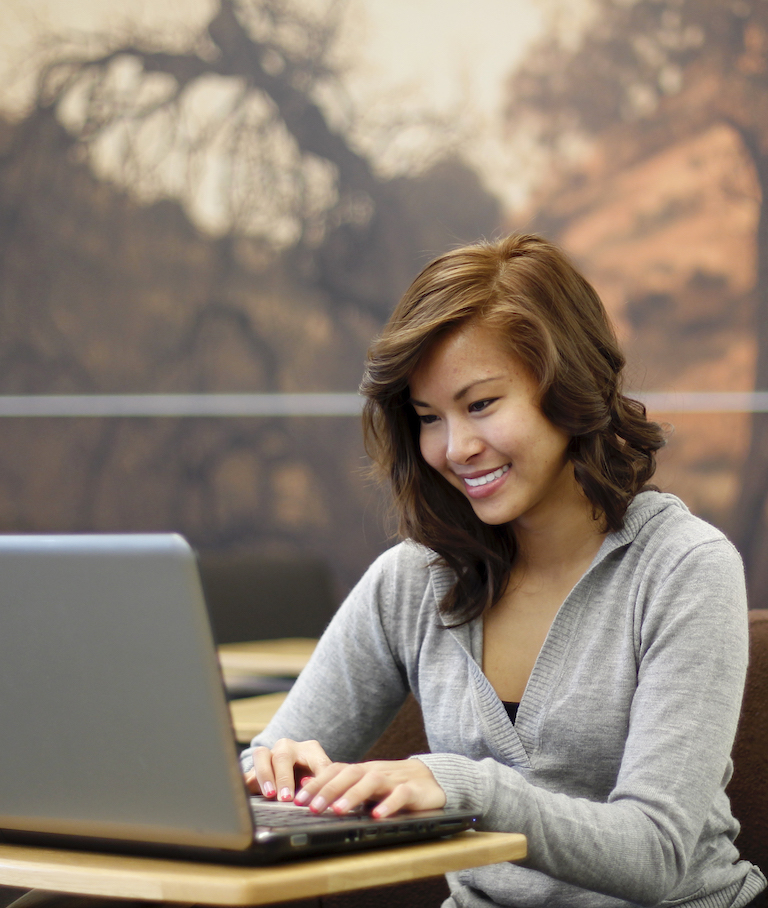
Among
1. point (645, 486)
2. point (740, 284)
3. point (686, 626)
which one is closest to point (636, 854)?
point (686, 626)

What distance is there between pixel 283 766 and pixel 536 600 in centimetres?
40

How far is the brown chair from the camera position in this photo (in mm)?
1367

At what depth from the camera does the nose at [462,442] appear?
116 cm

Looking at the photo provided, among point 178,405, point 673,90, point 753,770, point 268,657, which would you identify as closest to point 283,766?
point 753,770

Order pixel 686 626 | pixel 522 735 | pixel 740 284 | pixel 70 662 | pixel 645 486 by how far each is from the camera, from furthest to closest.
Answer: pixel 740 284 < pixel 645 486 < pixel 522 735 < pixel 686 626 < pixel 70 662

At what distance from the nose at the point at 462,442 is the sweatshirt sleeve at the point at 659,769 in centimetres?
25

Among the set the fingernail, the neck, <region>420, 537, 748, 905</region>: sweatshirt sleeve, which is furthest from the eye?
the fingernail

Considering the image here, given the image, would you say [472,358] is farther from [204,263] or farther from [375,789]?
[204,263]

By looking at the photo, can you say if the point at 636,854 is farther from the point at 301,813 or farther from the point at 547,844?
the point at 301,813

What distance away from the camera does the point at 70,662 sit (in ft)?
2.34

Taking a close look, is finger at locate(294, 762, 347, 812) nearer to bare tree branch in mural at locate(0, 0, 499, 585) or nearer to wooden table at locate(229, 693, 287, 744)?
wooden table at locate(229, 693, 287, 744)

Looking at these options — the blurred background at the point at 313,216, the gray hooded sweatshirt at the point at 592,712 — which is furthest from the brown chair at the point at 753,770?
the blurred background at the point at 313,216

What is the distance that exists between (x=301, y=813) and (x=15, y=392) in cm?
232

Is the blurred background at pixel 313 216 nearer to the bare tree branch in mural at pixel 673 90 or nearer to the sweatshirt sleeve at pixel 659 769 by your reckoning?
the bare tree branch in mural at pixel 673 90
